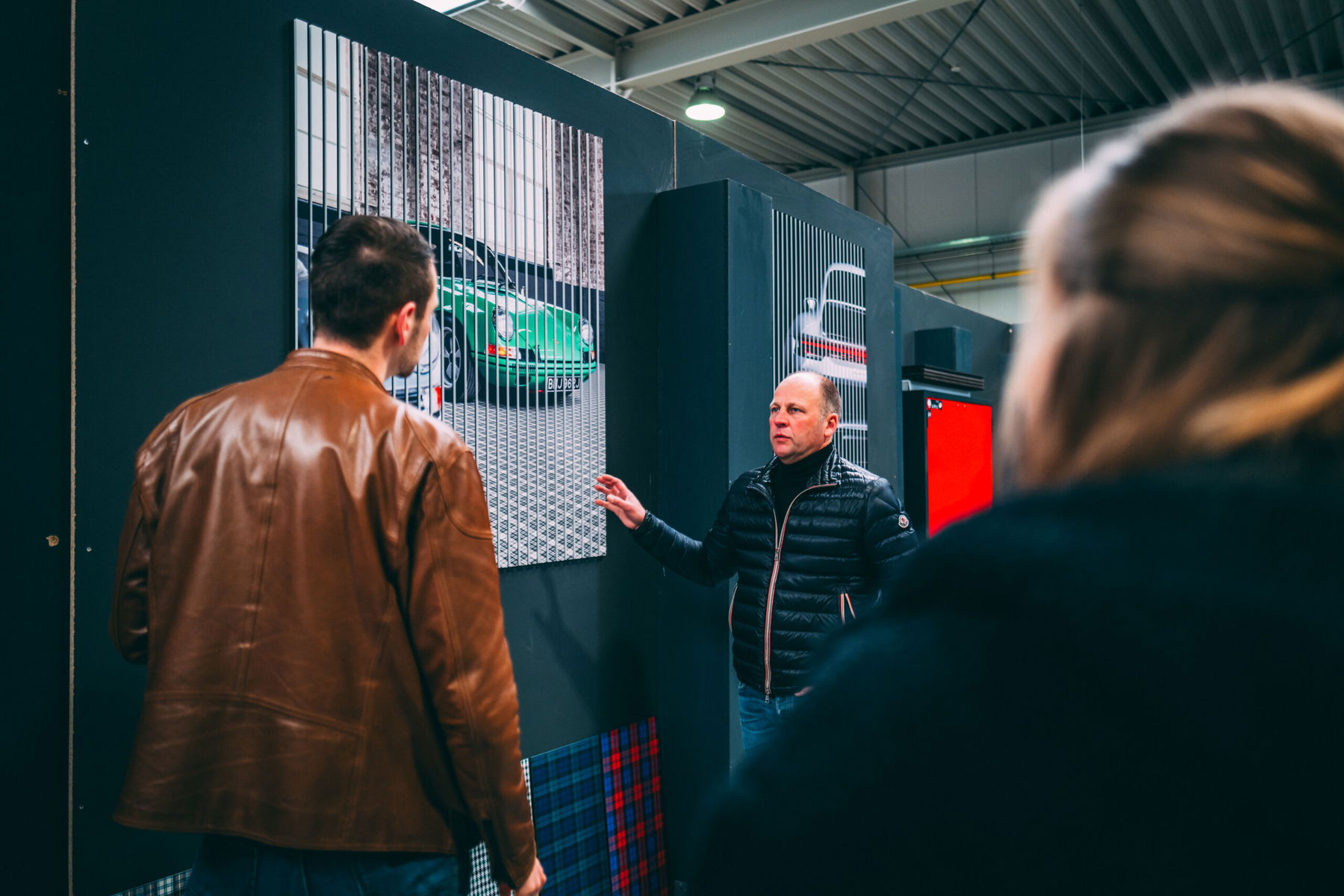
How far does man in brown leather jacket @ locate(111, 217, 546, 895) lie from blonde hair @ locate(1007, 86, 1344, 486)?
1076 millimetres

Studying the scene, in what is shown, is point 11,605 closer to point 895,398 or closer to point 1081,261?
point 1081,261

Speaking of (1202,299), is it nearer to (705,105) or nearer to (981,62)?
(705,105)

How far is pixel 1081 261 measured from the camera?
0.59 m

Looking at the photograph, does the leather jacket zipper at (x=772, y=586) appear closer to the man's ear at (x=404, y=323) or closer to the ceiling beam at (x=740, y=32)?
the man's ear at (x=404, y=323)

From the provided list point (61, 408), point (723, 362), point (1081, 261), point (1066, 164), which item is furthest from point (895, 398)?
point (1066, 164)

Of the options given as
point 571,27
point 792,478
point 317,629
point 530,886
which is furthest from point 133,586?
point 571,27

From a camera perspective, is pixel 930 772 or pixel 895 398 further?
pixel 895 398

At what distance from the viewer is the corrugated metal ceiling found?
6832mm

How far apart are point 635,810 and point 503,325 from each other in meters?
1.76

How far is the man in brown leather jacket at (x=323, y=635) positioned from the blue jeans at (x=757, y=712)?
5.01 ft

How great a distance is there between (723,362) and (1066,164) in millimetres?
7418

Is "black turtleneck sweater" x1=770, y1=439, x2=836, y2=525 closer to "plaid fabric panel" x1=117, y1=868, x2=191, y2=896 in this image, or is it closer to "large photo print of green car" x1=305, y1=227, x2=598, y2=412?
"large photo print of green car" x1=305, y1=227, x2=598, y2=412

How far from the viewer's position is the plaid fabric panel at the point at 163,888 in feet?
6.64

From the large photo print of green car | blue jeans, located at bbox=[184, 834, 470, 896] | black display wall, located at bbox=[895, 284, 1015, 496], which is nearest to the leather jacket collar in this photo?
blue jeans, located at bbox=[184, 834, 470, 896]
